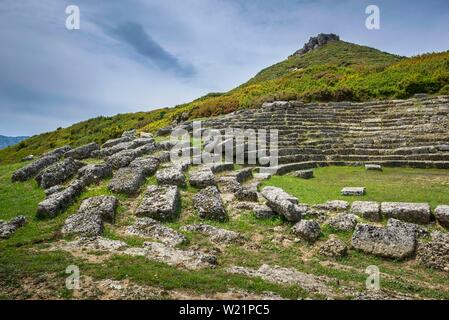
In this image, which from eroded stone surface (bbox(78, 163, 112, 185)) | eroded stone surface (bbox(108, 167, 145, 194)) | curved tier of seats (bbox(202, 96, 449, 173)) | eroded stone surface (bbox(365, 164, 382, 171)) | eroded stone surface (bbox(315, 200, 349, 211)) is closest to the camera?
eroded stone surface (bbox(315, 200, 349, 211))

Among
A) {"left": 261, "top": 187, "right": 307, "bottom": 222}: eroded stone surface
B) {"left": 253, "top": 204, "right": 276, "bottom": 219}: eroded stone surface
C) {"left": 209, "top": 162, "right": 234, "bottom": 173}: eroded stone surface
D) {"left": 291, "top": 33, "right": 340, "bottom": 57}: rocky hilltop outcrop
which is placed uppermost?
{"left": 291, "top": 33, "right": 340, "bottom": 57}: rocky hilltop outcrop

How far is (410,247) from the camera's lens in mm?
8484

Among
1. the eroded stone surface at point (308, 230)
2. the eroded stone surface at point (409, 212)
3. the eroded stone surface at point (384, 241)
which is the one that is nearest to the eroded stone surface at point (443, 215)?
the eroded stone surface at point (409, 212)

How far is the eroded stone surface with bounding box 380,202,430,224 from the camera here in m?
10.1

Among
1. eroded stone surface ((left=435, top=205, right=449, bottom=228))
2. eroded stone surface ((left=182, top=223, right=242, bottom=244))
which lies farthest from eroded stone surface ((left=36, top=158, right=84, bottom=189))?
eroded stone surface ((left=435, top=205, right=449, bottom=228))

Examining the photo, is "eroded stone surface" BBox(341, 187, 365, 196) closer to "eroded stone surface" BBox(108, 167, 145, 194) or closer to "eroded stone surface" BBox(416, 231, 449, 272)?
"eroded stone surface" BBox(416, 231, 449, 272)

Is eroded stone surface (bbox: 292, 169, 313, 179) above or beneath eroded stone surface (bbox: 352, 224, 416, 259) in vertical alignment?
above

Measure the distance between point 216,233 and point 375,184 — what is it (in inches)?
330

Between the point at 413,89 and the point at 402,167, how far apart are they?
52.4 ft

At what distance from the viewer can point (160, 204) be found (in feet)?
35.8

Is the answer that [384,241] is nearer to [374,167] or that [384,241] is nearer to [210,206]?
[210,206]

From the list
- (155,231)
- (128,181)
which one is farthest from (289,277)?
(128,181)

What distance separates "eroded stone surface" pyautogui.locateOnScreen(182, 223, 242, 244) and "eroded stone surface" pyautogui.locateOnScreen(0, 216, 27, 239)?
464 cm

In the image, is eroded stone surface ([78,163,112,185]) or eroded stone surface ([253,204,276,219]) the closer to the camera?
eroded stone surface ([253,204,276,219])
